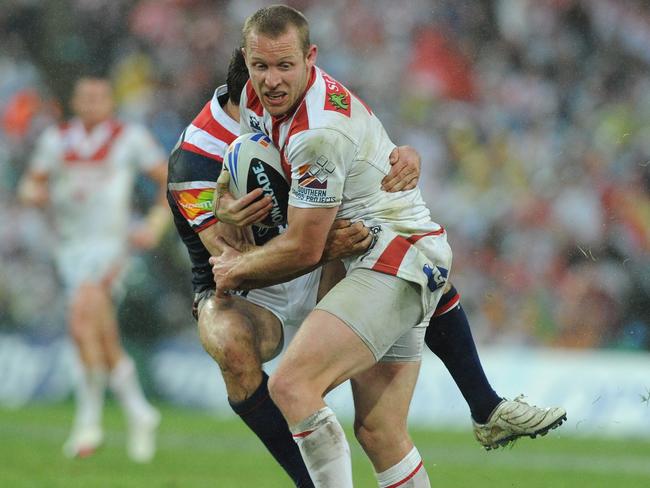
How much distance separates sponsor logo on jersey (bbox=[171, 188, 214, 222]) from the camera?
6.02 metres

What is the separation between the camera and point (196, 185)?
19.8 ft

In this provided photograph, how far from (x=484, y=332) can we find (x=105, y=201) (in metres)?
4.28

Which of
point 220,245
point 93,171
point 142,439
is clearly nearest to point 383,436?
point 220,245

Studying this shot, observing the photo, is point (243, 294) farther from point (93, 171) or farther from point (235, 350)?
point (93, 171)

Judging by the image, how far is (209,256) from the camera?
6359mm

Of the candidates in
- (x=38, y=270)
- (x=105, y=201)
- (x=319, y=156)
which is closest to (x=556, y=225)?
(x=105, y=201)

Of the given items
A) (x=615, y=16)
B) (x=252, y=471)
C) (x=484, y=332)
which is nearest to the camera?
(x=252, y=471)

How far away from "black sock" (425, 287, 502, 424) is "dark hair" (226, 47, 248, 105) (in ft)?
4.82

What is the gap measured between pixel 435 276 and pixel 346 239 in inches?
18.2

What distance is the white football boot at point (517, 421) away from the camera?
613cm

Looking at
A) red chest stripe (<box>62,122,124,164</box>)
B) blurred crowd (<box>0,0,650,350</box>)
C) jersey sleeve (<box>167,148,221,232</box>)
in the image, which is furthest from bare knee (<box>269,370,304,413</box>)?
blurred crowd (<box>0,0,650,350</box>)

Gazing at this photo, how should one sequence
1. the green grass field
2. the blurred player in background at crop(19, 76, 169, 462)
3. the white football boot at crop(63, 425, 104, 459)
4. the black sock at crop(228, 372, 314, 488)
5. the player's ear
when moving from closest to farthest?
the player's ear, the black sock at crop(228, 372, 314, 488), the green grass field, the white football boot at crop(63, 425, 104, 459), the blurred player in background at crop(19, 76, 169, 462)

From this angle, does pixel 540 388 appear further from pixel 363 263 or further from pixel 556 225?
pixel 363 263

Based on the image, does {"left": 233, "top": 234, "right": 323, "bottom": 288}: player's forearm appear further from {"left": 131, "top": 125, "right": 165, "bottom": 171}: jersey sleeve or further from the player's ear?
{"left": 131, "top": 125, "right": 165, "bottom": 171}: jersey sleeve
